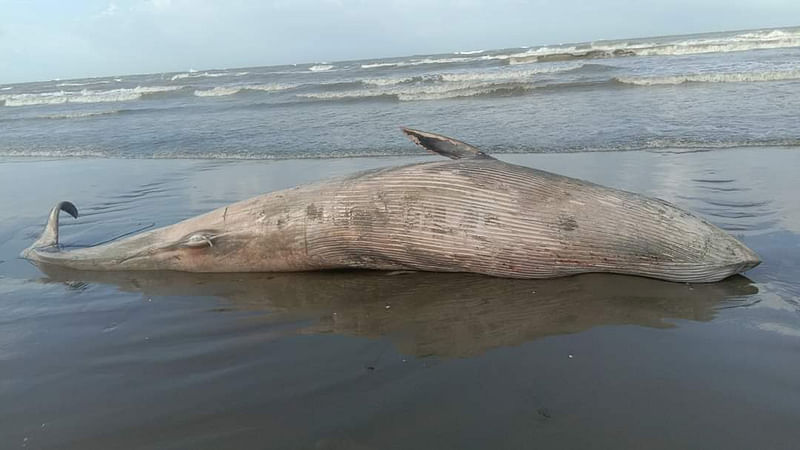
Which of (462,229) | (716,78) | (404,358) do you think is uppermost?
(716,78)

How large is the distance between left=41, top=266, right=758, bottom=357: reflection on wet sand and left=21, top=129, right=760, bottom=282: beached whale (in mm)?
120

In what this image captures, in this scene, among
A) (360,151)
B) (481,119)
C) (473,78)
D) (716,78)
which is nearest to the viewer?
(360,151)

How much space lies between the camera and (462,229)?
4.14 meters

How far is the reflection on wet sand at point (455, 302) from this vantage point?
3.47 m

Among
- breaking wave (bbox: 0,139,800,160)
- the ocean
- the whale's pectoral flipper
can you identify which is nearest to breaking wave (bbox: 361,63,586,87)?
the ocean

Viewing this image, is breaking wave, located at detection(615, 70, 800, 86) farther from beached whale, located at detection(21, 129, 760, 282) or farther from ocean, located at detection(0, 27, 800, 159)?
beached whale, located at detection(21, 129, 760, 282)

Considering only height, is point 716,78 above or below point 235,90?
below

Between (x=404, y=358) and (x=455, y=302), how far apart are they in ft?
2.85

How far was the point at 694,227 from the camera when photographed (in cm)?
397

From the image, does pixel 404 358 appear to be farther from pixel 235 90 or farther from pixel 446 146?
pixel 235 90

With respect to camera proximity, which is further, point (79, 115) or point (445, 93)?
point (79, 115)

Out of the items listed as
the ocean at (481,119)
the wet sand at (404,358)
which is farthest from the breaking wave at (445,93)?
the wet sand at (404,358)

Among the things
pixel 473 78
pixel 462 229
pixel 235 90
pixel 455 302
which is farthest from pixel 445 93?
pixel 455 302

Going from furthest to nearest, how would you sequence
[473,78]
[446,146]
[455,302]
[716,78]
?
[473,78] < [716,78] < [446,146] < [455,302]
